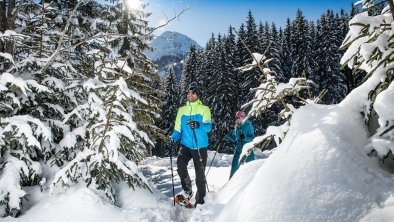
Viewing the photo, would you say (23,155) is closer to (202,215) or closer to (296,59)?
(202,215)

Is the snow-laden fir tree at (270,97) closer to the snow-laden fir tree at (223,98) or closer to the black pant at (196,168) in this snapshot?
the black pant at (196,168)

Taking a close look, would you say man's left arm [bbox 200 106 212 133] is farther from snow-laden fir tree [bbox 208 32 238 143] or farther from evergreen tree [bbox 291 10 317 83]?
evergreen tree [bbox 291 10 317 83]

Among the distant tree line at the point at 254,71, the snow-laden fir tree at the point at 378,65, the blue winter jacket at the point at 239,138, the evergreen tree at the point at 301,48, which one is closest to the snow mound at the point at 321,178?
the snow-laden fir tree at the point at 378,65

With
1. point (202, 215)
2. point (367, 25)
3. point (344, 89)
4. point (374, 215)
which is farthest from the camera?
point (344, 89)

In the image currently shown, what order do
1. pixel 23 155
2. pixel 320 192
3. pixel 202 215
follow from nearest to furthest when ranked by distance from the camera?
1. pixel 320 192
2. pixel 202 215
3. pixel 23 155

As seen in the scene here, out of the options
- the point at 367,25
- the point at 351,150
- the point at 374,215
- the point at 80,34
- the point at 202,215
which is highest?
the point at 80,34

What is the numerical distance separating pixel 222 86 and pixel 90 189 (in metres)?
42.3

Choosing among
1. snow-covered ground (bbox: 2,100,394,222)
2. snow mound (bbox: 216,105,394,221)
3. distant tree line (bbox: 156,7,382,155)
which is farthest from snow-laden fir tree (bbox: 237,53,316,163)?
distant tree line (bbox: 156,7,382,155)

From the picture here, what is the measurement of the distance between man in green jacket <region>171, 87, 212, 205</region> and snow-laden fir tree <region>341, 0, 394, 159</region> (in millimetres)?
4180

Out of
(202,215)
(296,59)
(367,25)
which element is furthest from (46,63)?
(296,59)

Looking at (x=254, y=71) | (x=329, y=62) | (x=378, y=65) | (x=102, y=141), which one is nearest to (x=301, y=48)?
(x=329, y=62)

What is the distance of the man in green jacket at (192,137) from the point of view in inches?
271

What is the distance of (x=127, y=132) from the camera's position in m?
6.11

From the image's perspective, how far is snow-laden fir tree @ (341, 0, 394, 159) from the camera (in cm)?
259
